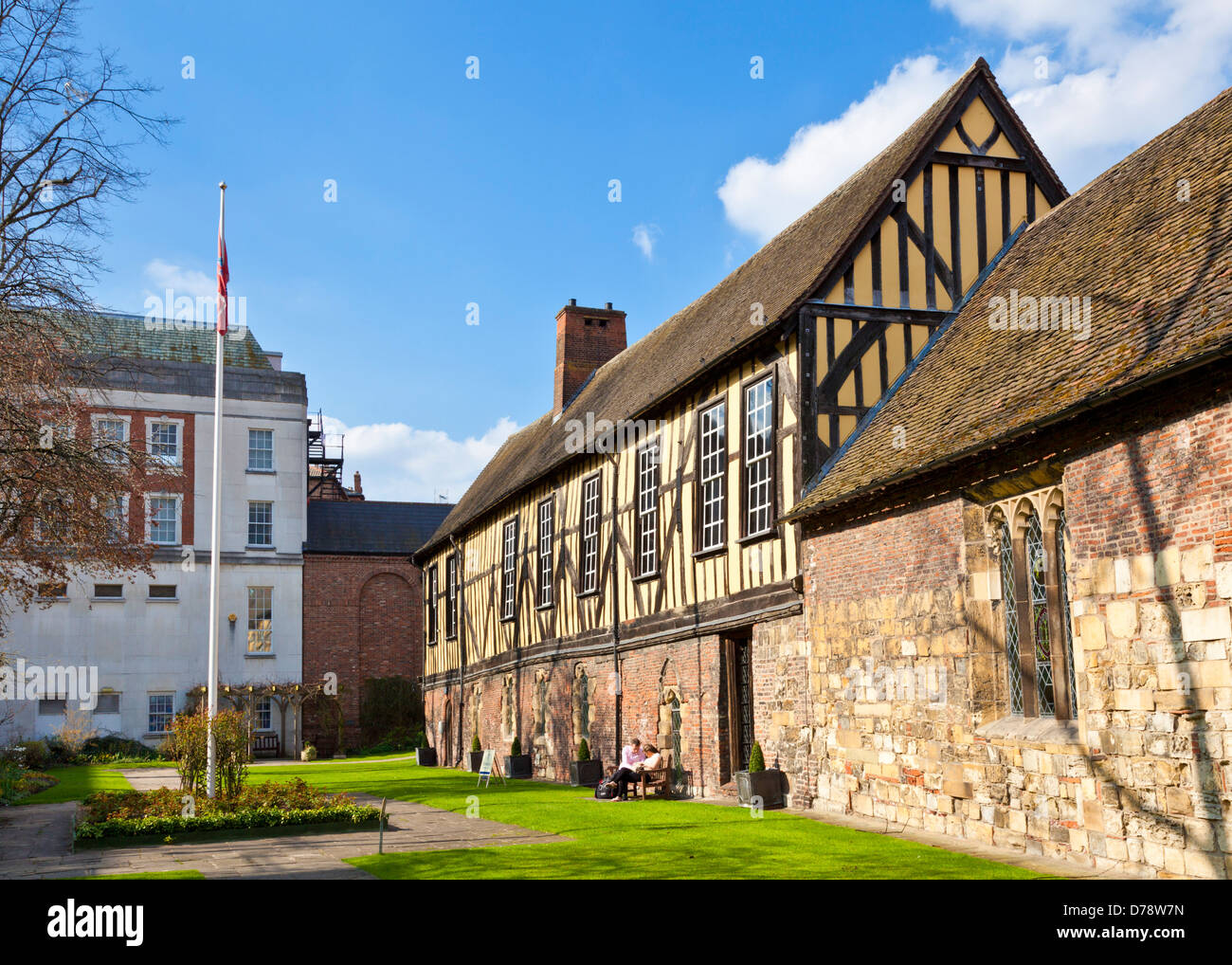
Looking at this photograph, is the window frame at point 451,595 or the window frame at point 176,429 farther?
the window frame at point 176,429

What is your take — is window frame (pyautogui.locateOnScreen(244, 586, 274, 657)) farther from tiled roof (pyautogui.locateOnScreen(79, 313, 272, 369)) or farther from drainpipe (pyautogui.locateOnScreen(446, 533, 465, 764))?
drainpipe (pyautogui.locateOnScreen(446, 533, 465, 764))

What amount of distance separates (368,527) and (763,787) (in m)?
27.7

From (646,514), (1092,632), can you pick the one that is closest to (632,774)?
(646,514)

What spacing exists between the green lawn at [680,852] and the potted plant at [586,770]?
12.4 ft

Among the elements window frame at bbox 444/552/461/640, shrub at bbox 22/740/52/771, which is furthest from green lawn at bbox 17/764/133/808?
window frame at bbox 444/552/461/640

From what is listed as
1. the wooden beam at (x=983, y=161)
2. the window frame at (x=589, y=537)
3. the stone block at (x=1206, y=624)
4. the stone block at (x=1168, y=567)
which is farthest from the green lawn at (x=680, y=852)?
the wooden beam at (x=983, y=161)

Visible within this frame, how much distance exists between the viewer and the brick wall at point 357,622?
37656 millimetres

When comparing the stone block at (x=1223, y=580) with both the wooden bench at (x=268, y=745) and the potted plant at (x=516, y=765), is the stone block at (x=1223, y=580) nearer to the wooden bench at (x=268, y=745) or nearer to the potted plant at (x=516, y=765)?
the potted plant at (x=516, y=765)

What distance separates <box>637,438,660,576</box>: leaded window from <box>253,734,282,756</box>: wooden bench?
70.4 ft

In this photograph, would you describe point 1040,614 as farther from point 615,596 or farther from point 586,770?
point 586,770

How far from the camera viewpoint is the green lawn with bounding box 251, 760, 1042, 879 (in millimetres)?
9484
